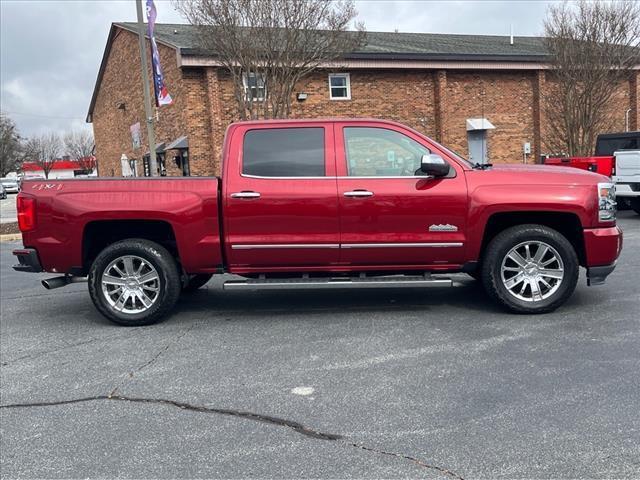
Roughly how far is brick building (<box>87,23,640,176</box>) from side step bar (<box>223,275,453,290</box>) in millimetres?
13856

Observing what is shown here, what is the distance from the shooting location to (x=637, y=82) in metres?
24.3

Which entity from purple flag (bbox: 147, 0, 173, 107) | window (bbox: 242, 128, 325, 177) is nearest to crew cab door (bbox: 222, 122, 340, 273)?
window (bbox: 242, 128, 325, 177)

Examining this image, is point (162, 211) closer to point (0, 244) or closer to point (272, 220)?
point (272, 220)

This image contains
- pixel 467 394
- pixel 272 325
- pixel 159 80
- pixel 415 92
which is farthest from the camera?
pixel 415 92

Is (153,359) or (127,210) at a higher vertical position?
(127,210)

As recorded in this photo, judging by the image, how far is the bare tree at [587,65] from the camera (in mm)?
18719

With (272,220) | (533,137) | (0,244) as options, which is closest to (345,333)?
(272,220)

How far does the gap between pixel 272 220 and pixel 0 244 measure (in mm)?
11608

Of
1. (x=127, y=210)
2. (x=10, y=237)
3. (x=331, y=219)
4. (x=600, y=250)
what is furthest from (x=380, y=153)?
(x=10, y=237)

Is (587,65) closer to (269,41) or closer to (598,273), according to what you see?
(269,41)

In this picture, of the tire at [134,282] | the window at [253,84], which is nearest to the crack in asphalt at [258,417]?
the tire at [134,282]

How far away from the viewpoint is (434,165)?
5273 mm

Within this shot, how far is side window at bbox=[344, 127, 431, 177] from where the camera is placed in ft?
18.4

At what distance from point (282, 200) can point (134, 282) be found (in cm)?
165
